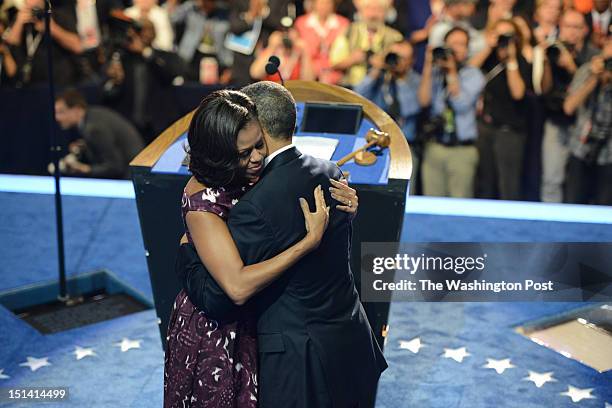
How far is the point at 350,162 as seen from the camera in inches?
145

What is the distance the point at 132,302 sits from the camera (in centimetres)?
508

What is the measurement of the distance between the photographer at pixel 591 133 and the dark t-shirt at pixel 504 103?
0.95 feet

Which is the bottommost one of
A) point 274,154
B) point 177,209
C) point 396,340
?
point 396,340

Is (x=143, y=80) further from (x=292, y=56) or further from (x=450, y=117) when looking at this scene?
(x=450, y=117)

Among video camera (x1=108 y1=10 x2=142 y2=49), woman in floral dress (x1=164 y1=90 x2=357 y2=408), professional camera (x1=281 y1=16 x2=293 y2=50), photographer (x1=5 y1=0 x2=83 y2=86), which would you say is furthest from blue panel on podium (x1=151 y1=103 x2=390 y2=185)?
photographer (x1=5 y1=0 x2=83 y2=86)

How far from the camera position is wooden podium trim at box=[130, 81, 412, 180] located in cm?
357

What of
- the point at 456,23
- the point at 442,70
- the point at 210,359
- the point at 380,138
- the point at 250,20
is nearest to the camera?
the point at 210,359

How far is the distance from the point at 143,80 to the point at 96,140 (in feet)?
2.21

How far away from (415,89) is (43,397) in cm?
343

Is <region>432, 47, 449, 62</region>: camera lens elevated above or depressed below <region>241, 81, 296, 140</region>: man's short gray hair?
below

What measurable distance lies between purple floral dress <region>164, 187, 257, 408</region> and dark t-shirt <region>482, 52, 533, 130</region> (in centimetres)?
402

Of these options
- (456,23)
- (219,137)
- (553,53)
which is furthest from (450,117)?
(219,137)

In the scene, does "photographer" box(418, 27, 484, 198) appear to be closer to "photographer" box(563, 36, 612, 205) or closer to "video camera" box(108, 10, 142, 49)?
"photographer" box(563, 36, 612, 205)

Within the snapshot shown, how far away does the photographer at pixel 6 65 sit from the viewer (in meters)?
7.36
